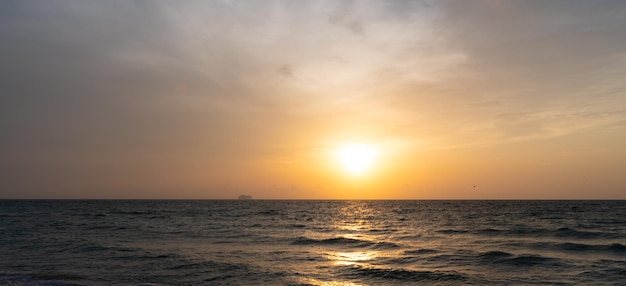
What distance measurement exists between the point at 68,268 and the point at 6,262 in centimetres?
532

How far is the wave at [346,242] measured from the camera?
35.8 meters

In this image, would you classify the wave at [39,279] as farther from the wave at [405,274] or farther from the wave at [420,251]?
the wave at [420,251]

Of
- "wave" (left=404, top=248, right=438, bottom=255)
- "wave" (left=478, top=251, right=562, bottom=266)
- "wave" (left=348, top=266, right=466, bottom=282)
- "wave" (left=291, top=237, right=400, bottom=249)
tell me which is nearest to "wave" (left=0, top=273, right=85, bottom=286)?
"wave" (left=348, top=266, right=466, bottom=282)

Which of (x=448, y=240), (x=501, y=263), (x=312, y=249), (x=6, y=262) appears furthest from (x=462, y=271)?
(x=6, y=262)

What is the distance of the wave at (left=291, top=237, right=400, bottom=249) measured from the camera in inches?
1408

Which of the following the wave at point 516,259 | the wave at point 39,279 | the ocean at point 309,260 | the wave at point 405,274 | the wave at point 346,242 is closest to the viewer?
the wave at point 39,279

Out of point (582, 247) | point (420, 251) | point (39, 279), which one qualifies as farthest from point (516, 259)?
point (39, 279)

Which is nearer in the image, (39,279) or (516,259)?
(39,279)

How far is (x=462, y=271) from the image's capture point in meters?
23.9

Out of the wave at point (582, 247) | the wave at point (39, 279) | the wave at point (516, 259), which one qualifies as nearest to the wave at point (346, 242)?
the wave at point (516, 259)

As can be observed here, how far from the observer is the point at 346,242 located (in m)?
38.3

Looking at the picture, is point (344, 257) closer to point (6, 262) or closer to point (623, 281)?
point (623, 281)

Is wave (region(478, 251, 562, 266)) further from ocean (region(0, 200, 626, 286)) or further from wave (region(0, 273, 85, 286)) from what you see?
wave (region(0, 273, 85, 286))

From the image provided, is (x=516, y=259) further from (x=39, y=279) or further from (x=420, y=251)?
(x=39, y=279)
